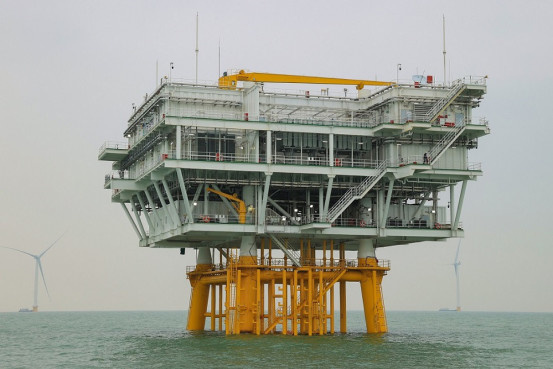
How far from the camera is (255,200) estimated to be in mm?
76125

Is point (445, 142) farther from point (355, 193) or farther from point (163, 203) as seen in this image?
point (163, 203)

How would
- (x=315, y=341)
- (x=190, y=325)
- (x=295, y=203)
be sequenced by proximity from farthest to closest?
(x=190, y=325), (x=295, y=203), (x=315, y=341)

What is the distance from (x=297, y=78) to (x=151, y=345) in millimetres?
25651

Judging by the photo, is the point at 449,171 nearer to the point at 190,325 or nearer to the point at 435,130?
the point at 435,130

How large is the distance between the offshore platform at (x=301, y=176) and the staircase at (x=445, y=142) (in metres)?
0.10

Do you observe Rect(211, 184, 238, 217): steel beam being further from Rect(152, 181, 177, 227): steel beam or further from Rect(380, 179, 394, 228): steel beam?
Rect(380, 179, 394, 228): steel beam

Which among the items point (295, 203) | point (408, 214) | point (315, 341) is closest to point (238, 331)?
point (315, 341)

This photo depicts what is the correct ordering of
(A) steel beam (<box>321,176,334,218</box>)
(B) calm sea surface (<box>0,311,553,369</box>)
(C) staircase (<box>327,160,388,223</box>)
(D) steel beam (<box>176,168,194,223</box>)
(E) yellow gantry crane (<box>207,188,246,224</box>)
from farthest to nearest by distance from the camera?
1. (C) staircase (<box>327,160,388,223</box>)
2. (E) yellow gantry crane (<box>207,188,246,224</box>)
3. (A) steel beam (<box>321,176,334,218</box>)
4. (D) steel beam (<box>176,168,194,223</box>)
5. (B) calm sea surface (<box>0,311,553,369</box>)

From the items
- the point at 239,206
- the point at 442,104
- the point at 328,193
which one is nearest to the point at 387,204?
the point at 328,193

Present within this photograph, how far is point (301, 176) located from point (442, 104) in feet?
42.2

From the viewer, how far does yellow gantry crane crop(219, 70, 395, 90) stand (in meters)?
81.0

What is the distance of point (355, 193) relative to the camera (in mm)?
75812

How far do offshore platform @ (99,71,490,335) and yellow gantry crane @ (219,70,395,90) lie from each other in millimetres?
177

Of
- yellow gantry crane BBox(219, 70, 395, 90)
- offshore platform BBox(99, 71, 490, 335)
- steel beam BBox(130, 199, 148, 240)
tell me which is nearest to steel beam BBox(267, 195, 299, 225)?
offshore platform BBox(99, 71, 490, 335)
